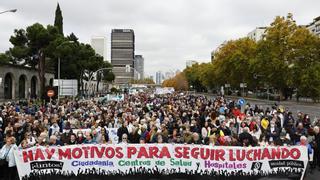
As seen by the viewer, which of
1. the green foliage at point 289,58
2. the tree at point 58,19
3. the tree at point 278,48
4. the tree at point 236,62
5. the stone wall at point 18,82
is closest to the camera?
the stone wall at point 18,82

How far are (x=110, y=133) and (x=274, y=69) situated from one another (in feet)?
161

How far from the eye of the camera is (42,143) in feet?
35.4

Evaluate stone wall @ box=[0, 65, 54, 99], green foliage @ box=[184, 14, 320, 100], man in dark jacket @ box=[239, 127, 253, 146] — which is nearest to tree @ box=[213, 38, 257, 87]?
green foliage @ box=[184, 14, 320, 100]

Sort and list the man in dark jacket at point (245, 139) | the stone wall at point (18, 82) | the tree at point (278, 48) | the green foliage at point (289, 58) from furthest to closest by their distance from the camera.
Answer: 1. the tree at point (278, 48)
2. the green foliage at point (289, 58)
3. the stone wall at point (18, 82)
4. the man in dark jacket at point (245, 139)

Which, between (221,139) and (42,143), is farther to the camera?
(221,139)

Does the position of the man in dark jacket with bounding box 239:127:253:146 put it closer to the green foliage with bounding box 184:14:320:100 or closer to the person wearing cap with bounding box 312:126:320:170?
the person wearing cap with bounding box 312:126:320:170

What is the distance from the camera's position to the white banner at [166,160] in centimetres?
1035

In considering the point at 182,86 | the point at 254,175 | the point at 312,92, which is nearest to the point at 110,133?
the point at 254,175

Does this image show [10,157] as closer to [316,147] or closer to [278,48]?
[316,147]

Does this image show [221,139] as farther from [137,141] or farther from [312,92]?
[312,92]

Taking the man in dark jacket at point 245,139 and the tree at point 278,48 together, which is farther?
the tree at point 278,48

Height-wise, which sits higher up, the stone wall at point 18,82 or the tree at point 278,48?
the tree at point 278,48

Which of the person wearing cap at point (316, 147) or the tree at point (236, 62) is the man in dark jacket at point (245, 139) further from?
the tree at point (236, 62)

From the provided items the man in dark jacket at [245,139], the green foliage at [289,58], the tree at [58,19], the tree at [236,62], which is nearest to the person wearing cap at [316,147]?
the man in dark jacket at [245,139]
